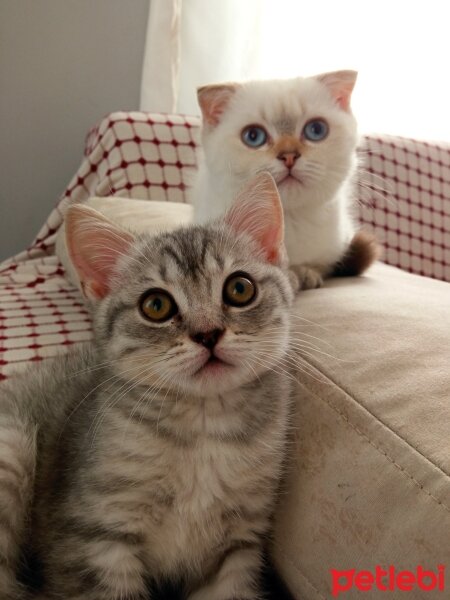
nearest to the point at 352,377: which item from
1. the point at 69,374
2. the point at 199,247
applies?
the point at 199,247

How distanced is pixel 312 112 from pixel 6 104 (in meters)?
1.38

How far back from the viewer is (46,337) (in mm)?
1271

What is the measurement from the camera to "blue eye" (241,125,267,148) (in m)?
1.23

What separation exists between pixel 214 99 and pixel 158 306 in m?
0.72

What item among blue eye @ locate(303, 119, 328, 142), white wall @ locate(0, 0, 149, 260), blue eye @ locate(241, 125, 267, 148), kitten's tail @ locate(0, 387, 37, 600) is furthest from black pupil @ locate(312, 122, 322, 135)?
white wall @ locate(0, 0, 149, 260)

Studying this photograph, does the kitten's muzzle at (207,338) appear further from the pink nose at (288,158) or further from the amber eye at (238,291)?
the pink nose at (288,158)

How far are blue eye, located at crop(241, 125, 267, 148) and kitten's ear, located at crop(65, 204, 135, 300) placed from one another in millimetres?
461

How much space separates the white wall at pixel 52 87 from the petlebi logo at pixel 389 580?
195 cm

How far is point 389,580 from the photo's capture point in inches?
23.3

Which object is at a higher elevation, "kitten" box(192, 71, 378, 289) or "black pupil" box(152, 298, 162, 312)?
"kitten" box(192, 71, 378, 289)

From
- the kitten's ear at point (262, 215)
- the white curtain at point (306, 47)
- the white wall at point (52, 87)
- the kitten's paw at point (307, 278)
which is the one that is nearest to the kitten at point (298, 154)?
the kitten's paw at point (307, 278)

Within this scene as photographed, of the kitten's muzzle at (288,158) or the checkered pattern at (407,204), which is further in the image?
the checkered pattern at (407,204)

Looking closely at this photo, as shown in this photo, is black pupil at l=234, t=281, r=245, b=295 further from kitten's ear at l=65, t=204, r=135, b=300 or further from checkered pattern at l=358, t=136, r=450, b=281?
checkered pattern at l=358, t=136, r=450, b=281

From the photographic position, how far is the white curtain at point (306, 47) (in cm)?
210
